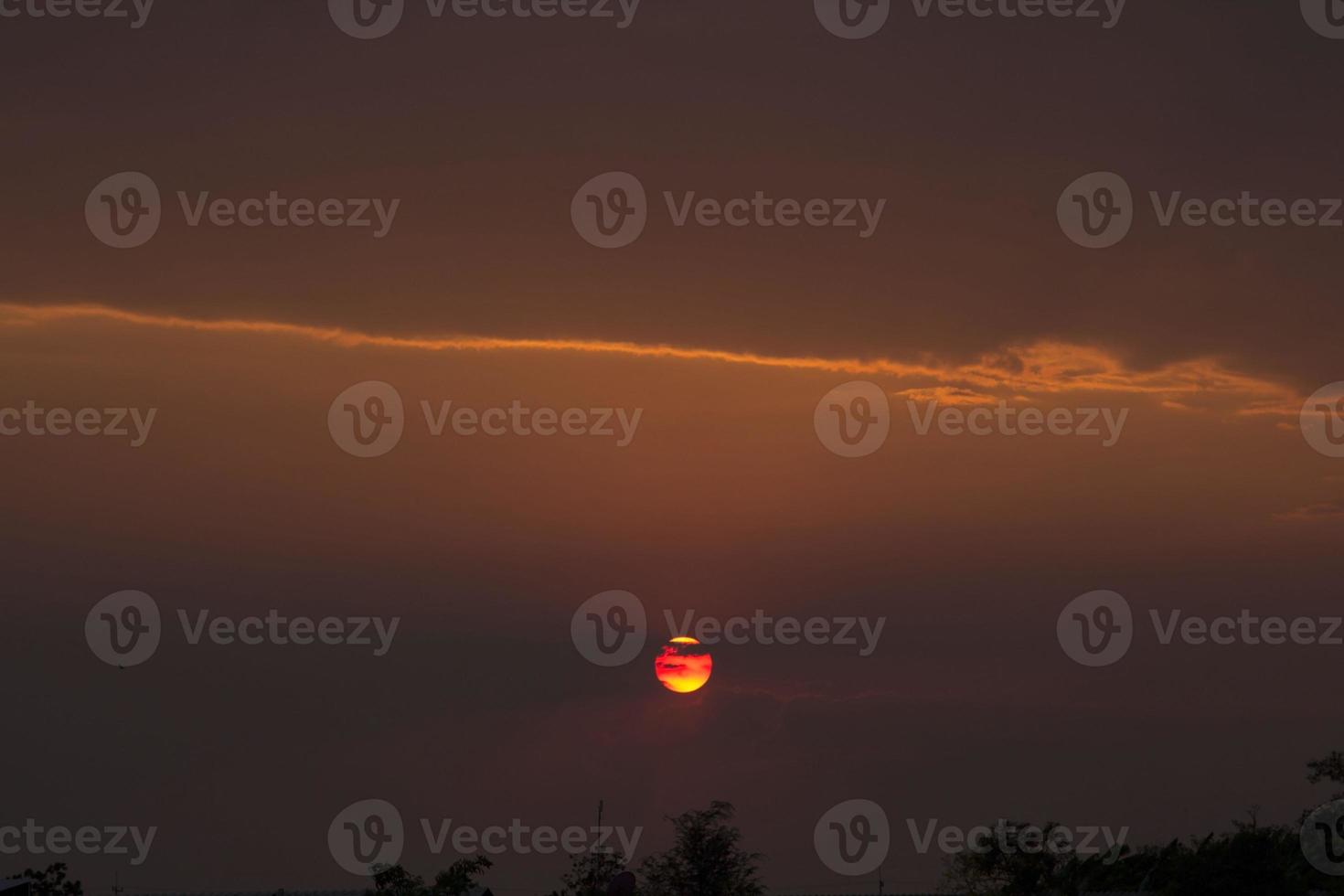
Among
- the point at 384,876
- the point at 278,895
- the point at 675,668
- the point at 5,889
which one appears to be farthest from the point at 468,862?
the point at 5,889

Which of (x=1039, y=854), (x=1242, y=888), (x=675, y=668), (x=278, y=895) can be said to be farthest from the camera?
(x=1039, y=854)

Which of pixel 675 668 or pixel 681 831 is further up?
pixel 675 668

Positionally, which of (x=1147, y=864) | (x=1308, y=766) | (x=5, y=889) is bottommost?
(x=5, y=889)

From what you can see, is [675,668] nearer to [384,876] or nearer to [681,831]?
[681,831]

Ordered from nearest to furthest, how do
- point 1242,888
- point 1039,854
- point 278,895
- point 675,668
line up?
point 1242,888 → point 278,895 → point 675,668 → point 1039,854

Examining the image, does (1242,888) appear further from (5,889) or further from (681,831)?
(5,889)

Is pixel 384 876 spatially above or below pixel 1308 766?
below

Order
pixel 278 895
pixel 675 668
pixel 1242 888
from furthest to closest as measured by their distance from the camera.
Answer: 1. pixel 675 668
2. pixel 278 895
3. pixel 1242 888

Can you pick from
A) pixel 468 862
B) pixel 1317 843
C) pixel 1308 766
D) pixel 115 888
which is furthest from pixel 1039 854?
pixel 115 888

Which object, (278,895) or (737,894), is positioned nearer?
(278,895)

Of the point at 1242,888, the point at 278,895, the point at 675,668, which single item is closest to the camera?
the point at 1242,888
